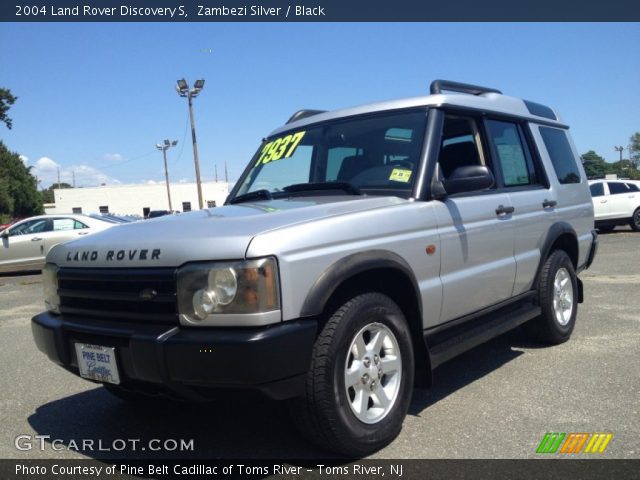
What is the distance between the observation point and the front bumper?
2.43 meters

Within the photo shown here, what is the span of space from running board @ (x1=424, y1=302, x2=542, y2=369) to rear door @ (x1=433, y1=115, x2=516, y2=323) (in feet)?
0.30

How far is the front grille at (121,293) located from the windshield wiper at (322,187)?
1.42 m

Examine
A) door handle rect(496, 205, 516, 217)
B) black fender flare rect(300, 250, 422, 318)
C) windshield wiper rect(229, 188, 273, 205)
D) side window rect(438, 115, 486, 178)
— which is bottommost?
black fender flare rect(300, 250, 422, 318)

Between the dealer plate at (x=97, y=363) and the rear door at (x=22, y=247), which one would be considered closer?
the dealer plate at (x=97, y=363)

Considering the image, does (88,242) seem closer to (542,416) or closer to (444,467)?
(444,467)

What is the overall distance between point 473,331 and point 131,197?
209ft

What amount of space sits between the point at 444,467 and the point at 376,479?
0.37 metres

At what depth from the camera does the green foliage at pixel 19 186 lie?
224 feet

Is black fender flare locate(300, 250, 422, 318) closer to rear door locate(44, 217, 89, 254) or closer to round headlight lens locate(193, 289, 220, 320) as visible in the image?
round headlight lens locate(193, 289, 220, 320)

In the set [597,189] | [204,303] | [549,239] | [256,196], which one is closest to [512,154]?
[549,239]

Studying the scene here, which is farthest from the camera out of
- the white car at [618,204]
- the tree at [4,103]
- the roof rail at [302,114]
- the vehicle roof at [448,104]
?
the tree at [4,103]

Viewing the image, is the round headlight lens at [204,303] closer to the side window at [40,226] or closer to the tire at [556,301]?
the tire at [556,301]
